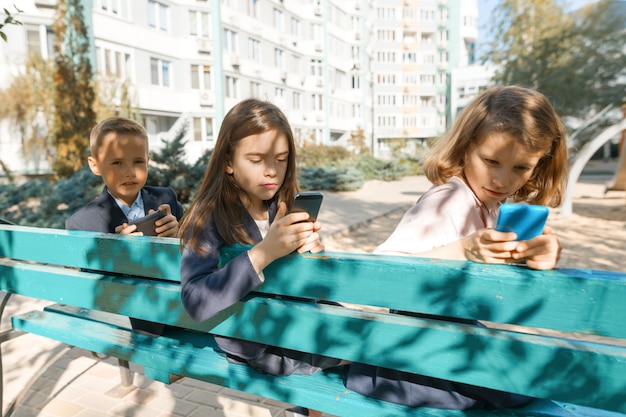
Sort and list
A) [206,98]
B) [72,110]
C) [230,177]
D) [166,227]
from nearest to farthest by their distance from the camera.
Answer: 1. [230,177]
2. [166,227]
3. [72,110]
4. [206,98]

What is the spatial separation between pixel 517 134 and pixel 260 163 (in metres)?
0.93

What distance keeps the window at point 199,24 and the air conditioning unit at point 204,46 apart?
611mm

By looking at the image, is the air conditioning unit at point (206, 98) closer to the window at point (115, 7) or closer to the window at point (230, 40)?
the window at point (230, 40)

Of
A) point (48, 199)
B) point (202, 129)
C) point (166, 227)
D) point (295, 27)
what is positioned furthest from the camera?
point (295, 27)

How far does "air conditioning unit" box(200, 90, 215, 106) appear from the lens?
28484 millimetres

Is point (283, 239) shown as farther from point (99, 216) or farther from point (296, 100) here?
point (296, 100)

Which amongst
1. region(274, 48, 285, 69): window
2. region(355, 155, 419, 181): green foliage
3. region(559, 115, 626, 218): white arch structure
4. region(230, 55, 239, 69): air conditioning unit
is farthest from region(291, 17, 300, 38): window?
region(559, 115, 626, 218): white arch structure

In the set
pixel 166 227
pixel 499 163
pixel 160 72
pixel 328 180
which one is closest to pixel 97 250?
pixel 166 227

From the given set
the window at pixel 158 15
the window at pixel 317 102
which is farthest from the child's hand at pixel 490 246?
the window at pixel 317 102

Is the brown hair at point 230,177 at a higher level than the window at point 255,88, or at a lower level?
lower

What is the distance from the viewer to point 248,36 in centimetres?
3206

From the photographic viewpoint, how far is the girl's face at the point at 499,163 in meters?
1.60

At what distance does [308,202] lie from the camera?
138cm

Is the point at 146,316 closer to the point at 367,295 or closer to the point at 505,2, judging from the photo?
the point at 367,295
